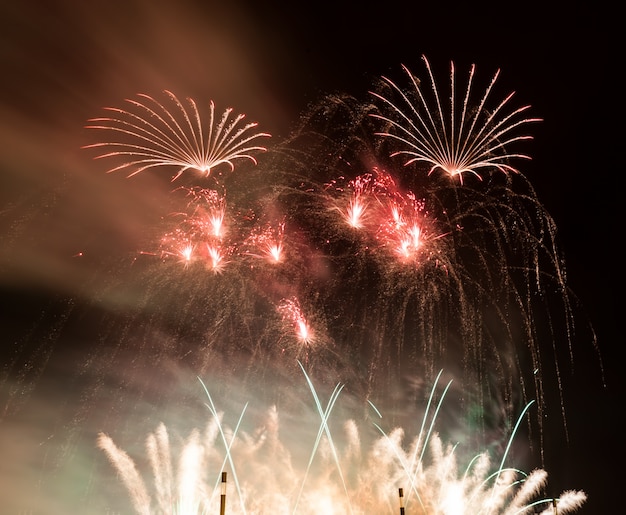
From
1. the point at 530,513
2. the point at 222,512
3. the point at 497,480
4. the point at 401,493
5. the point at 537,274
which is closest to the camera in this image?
the point at 222,512

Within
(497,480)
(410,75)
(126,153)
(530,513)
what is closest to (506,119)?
(410,75)

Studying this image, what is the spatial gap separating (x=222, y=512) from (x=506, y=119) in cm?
1736

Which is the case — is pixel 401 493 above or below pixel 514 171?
below

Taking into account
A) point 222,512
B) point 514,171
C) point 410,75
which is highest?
point 410,75

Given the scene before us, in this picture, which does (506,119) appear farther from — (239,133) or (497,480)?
(497,480)

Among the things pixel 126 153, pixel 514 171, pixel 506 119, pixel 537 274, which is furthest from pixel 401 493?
pixel 126 153

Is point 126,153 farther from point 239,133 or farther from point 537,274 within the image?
point 537,274

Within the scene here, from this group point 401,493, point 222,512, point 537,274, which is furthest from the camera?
point 401,493

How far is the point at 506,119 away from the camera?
22.0 m

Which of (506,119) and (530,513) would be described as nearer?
(506,119)

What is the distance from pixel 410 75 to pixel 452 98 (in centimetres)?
204

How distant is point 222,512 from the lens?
2092 cm

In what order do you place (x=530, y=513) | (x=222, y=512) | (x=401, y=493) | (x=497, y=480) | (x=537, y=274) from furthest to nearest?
(x=530, y=513)
(x=497, y=480)
(x=401, y=493)
(x=537, y=274)
(x=222, y=512)

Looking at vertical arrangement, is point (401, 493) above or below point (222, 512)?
above
